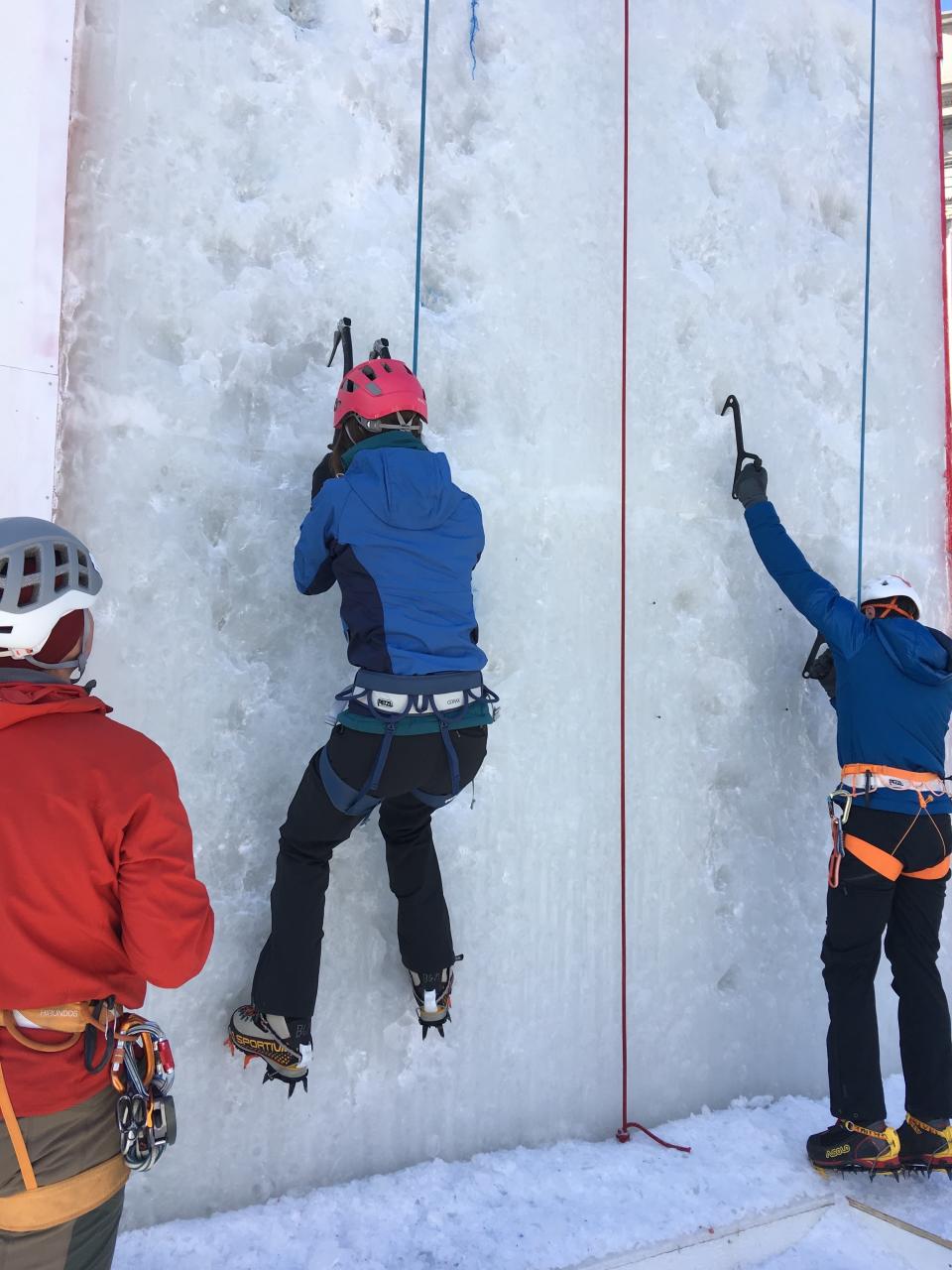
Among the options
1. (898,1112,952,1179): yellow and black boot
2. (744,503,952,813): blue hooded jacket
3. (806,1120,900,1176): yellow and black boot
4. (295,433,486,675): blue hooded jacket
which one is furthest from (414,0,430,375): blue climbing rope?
(898,1112,952,1179): yellow and black boot

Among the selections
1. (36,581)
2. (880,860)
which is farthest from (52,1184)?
(880,860)

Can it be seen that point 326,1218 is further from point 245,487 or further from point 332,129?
point 332,129

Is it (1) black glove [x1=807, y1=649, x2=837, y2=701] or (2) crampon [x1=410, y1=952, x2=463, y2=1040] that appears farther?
(1) black glove [x1=807, y1=649, x2=837, y2=701]

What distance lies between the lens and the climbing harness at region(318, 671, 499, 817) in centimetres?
236

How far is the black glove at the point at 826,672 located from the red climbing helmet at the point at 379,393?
5.52ft

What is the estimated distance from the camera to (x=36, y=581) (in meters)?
1.56

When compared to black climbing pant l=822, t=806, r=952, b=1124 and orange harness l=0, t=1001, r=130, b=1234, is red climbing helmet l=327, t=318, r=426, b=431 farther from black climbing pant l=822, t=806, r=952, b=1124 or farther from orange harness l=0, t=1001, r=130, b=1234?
black climbing pant l=822, t=806, r=952, b=1124

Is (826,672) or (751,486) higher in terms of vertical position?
(751,486)

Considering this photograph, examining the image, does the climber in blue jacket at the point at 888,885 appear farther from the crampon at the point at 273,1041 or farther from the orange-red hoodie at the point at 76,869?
the orange-red hoodie at the point at 76,869

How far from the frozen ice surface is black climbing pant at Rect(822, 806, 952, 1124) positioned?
1.73 ft

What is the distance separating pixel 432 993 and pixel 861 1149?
52.6 inches

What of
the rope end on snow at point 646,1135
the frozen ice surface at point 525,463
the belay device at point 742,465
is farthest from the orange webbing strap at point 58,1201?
the belay device at point 742,465

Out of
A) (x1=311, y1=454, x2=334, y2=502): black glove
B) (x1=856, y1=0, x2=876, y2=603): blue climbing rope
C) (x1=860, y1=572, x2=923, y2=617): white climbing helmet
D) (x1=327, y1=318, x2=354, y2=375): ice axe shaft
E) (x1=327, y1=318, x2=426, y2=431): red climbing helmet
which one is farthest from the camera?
(x1=856, y1=0, x2=876, y2=603): blue climbing rope

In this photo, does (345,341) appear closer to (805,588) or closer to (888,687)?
(805,588)
